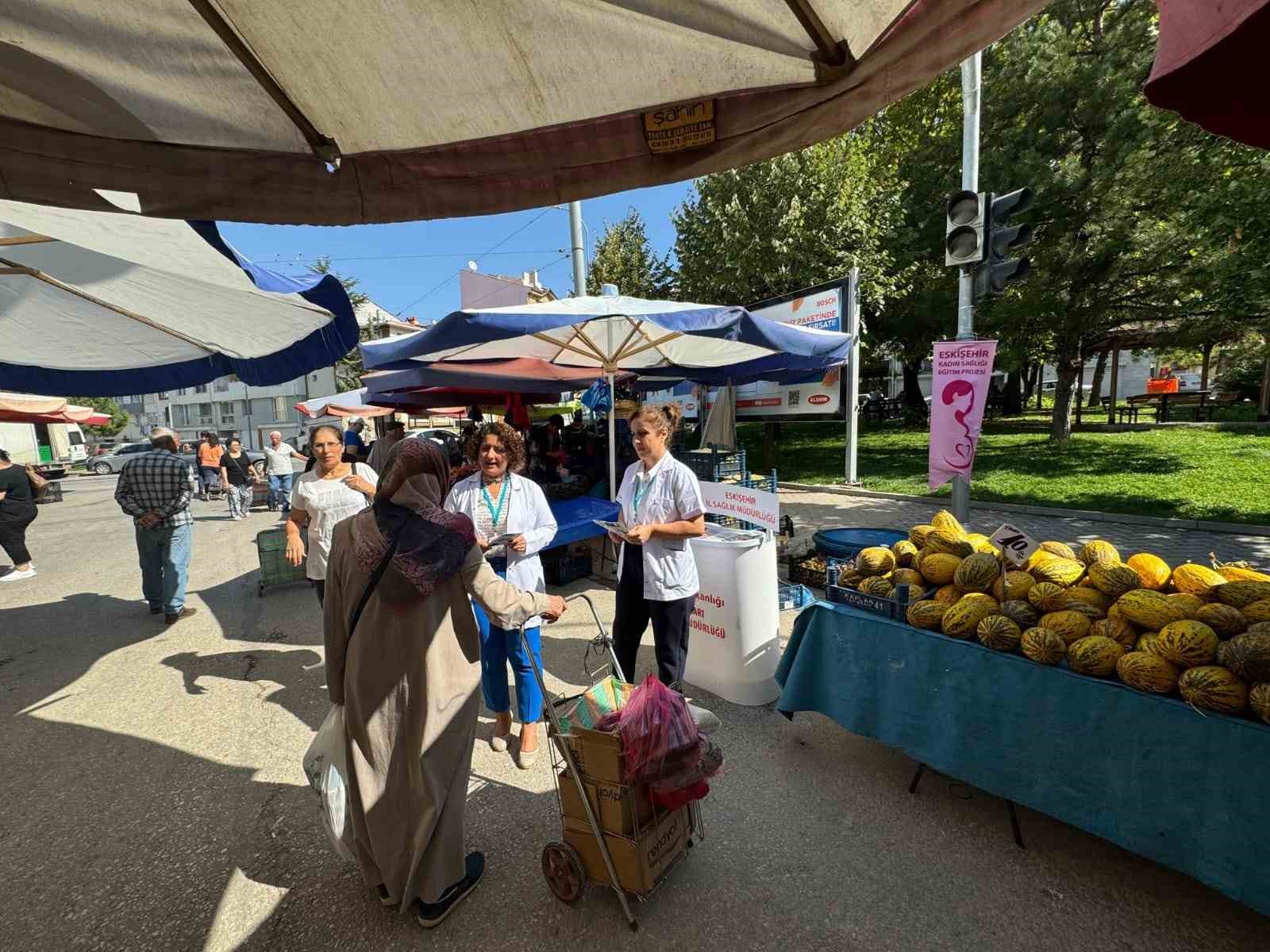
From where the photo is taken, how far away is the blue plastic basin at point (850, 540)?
5102mm

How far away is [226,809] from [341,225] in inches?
123

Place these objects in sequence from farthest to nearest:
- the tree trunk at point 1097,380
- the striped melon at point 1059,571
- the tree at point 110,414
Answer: the tree at point 110,414, the tree trunk at point 1097,380, the striped melon at point 1059,571

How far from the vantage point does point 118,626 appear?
573 cm

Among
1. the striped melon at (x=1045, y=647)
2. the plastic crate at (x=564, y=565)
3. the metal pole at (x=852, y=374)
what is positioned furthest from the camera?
the metal pole at (x=852, y=374)

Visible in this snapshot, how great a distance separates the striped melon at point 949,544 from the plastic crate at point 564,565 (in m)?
4.16

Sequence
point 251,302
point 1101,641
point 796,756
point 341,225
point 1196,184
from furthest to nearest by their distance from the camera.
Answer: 1. point 1196,184
2. point 796,756
3. point 251,302
4. point 1101,641
5. point 341,225

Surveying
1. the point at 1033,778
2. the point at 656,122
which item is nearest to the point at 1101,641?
the point at 1033,778

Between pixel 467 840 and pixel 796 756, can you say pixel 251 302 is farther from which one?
pixel 796 756

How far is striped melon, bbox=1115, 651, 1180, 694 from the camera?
2119 millimetres

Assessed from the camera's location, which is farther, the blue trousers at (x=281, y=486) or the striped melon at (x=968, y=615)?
the blue trousers at (x=281, y=486)

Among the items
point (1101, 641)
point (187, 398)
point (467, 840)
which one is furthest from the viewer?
point (187, 398)

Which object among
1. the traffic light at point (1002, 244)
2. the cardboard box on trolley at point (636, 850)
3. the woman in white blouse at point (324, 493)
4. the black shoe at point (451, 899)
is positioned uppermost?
the traffic light at point (1002, 244)

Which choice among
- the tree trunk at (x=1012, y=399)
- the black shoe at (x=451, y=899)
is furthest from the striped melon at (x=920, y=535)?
the tree trunk at (x=1012, y=399)

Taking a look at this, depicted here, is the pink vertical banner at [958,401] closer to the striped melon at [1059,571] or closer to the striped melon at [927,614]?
the striped melon at [1059,571]
